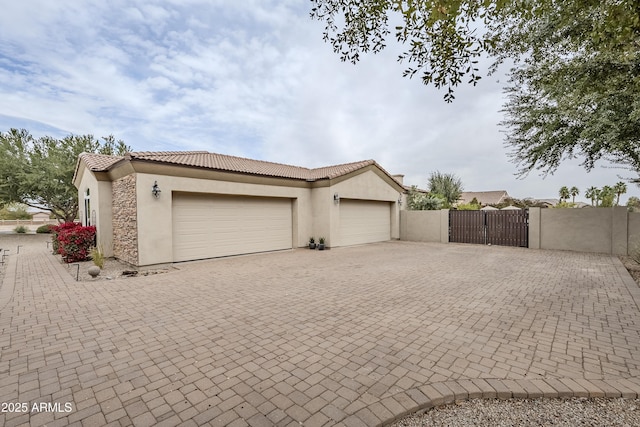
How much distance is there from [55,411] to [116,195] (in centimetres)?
1088

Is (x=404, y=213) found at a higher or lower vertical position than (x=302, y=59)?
lower

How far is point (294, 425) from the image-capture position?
2.46 m

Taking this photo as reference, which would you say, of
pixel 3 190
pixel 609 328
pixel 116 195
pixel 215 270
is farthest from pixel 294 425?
pixel 3 190

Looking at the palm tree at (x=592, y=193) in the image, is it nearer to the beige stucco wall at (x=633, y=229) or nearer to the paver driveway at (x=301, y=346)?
the beige stucco wall at (x=633, y=229)

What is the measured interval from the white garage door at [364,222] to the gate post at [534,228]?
758cm

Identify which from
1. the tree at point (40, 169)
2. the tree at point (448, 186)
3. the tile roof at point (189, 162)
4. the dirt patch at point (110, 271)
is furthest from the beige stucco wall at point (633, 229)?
the tree at point (40, 169)

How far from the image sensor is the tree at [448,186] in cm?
2961

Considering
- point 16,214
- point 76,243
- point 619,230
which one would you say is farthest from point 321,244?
point 16,214

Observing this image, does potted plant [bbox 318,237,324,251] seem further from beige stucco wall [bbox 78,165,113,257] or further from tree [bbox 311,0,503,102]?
tree [bbox 311,0,503,102]

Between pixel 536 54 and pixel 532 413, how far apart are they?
8331 millimetres

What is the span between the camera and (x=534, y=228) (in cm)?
1448

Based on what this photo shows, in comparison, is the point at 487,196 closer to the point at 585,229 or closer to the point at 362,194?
the point at 585,229

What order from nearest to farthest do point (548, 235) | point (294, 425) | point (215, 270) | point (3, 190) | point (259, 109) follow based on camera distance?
point (294, 425) < point (215, 270) < point (548, 235) < point (259, 109) < point (3, 190)

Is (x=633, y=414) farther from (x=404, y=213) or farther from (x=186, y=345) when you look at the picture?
(x=404, y=213)
